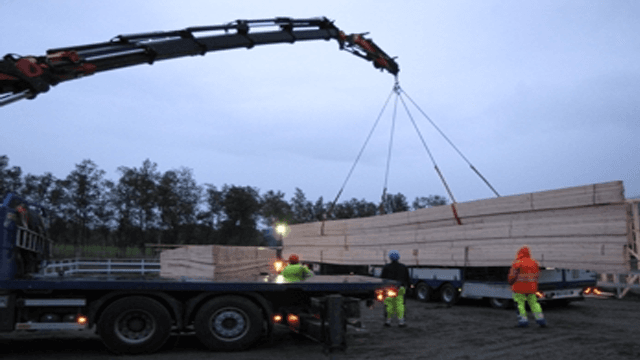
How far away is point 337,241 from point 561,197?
8360 millimetres

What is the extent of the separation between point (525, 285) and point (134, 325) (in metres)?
6.47

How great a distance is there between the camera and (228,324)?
707cm

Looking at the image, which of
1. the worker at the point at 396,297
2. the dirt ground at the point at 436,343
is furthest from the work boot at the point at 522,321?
the worker at the point at 396,297

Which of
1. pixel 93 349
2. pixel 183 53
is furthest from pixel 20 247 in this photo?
pixel 183 53

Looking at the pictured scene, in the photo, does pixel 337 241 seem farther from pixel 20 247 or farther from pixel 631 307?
pixel 20 247

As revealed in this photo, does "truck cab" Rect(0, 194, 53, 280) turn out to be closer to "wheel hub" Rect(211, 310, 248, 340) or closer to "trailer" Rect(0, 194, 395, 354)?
"trailer" Rect(0, 194, 395, 354)

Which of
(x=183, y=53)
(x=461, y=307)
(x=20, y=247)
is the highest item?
(x=183, y=53)

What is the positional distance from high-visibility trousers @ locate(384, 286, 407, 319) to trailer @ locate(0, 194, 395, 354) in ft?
7.66

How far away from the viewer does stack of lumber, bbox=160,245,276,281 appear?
848 cm

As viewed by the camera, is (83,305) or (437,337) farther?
(437,337)

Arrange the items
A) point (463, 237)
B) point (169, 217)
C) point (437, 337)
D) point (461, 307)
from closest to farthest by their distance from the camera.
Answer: point (437, 337) < point (463, 237) < point (461, 307) < point (169, 217)

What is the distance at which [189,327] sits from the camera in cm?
732

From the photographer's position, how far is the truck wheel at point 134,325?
6805mm

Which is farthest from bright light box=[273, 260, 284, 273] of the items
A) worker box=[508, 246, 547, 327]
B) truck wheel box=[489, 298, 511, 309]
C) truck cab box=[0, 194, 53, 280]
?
truck wheel box=[489, 298, 511, 309]
